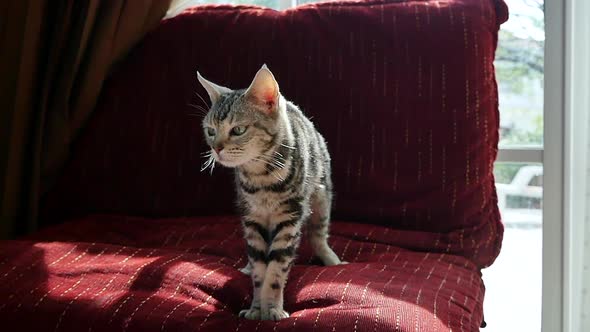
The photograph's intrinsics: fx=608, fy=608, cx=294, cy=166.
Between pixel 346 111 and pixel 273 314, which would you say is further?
pixel 346 111

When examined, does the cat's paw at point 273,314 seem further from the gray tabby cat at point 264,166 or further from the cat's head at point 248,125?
the cat's head at point 248,125

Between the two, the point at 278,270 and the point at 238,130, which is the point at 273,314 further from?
the point at 238,130

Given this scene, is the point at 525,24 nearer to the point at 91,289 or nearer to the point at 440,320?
the point at 440,320

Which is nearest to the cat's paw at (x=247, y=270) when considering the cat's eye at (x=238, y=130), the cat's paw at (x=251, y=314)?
the cat's paw at (x=251, y=314)

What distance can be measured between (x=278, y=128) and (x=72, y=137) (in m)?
0.87

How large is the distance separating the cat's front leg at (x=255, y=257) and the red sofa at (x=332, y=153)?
0.05 meters

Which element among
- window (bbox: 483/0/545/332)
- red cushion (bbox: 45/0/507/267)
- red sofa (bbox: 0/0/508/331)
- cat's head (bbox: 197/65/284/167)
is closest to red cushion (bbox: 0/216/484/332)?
red sofa (bbox: 0/0/508/331)

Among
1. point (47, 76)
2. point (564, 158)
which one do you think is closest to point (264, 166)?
point (47, 76)

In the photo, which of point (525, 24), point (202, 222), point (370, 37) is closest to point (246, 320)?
point (202, 222)

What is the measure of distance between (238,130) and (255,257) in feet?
0.90

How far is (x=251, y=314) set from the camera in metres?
1.15

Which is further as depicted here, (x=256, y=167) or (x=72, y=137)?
(x=72, y=137)

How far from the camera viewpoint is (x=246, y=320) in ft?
3.60

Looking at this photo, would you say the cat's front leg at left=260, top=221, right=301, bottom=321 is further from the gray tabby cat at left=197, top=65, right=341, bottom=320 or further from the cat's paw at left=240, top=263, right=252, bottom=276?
the cat's paw at left=240, top=263, right=252, bottom=276
